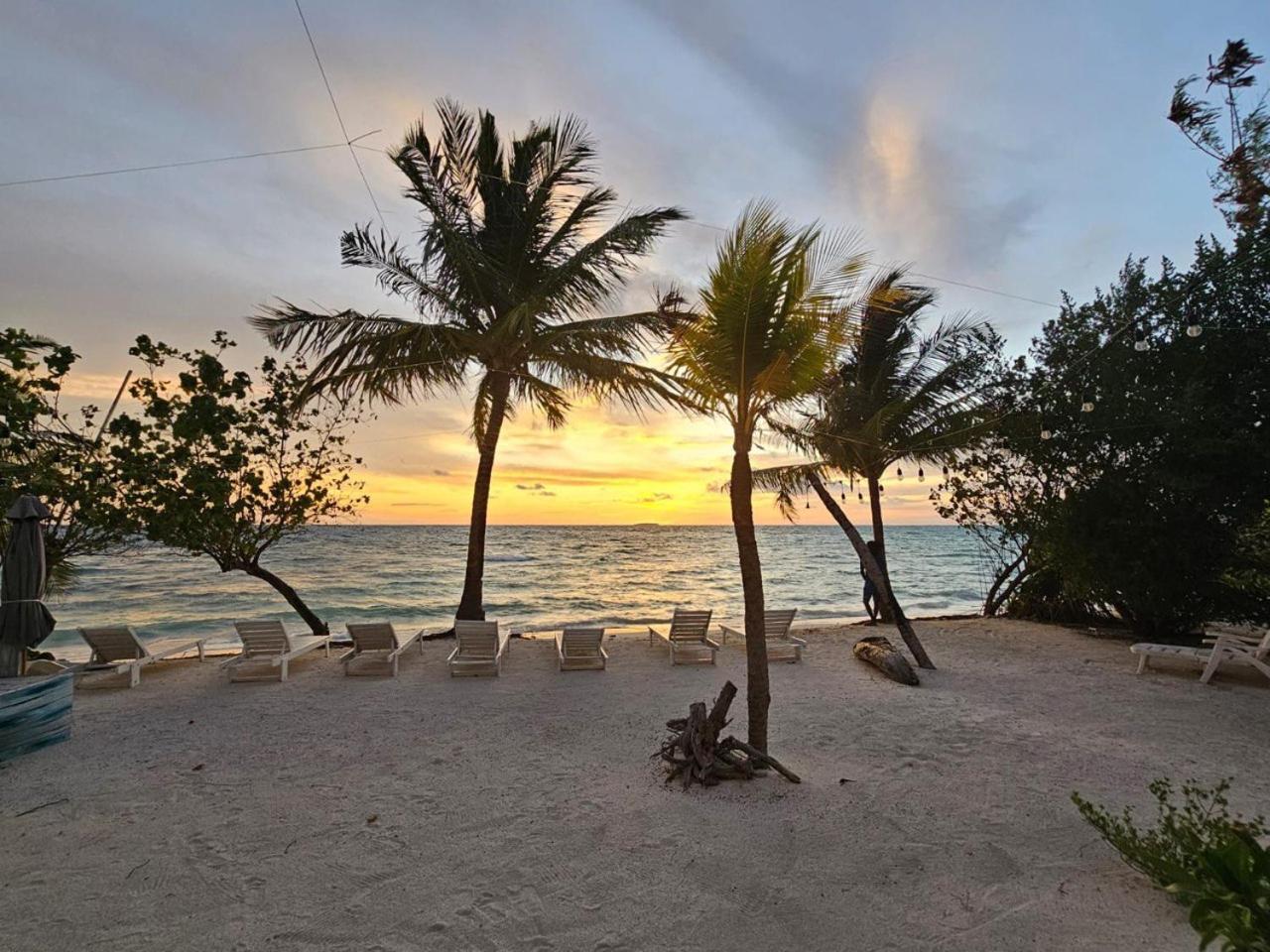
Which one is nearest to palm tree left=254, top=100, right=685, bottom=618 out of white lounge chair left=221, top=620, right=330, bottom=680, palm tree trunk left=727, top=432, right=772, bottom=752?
white lounge chair left=221, top=620, right=330, bottom=680

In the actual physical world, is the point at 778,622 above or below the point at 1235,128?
below

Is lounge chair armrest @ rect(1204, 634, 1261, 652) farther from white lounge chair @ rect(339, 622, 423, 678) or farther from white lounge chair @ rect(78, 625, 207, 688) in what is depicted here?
white lounge chair @ rect(78, 625, 207, 688)

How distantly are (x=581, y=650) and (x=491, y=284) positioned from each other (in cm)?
628

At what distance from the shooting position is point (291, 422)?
9977 millimetres

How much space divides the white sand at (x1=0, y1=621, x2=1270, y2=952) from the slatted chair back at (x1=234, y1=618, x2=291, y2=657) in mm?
1014

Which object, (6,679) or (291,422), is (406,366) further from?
(6,679)

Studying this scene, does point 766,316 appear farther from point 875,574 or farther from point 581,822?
point 875,574

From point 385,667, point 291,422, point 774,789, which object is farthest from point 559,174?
point 774,789

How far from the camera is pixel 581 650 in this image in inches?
356

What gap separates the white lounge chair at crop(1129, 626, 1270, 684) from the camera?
757cm

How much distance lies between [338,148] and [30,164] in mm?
3081

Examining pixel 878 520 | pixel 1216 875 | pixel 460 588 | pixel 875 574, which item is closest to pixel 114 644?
pixel 1216 875

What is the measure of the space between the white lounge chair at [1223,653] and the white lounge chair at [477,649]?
9.20 metres

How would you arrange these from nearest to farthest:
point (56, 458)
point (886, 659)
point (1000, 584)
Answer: point (56, 458) → point (886, 659) → point (1000, 584)
